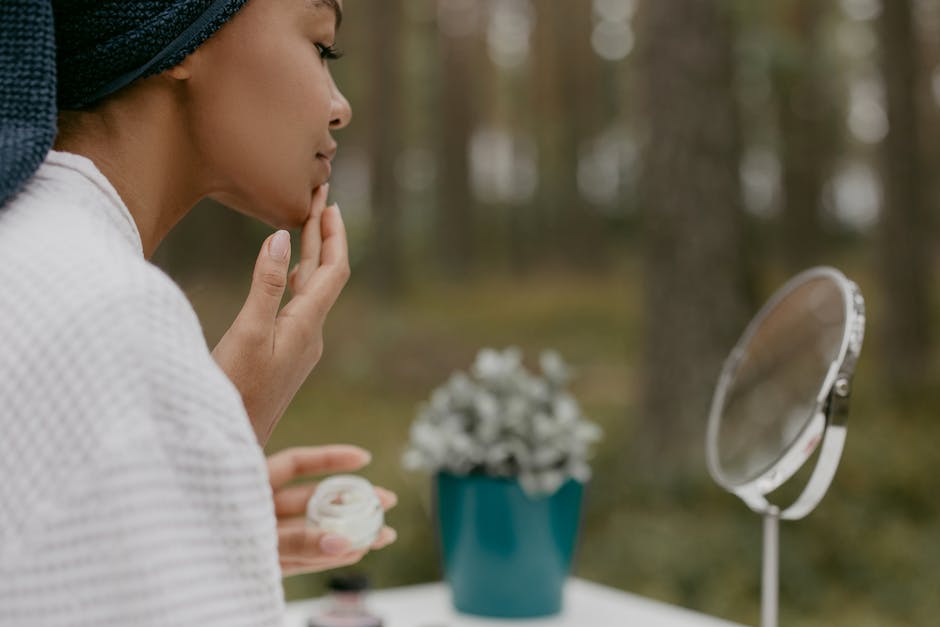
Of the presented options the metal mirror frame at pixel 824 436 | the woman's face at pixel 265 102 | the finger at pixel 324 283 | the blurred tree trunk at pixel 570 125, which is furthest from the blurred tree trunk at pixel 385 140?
the woman's face at pixel 265 102

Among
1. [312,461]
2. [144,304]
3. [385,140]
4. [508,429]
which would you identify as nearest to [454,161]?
[385,140]

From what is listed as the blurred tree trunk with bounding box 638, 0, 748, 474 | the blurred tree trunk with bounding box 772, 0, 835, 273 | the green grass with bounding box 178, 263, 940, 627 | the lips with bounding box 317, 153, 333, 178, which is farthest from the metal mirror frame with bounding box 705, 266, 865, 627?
the blurred tree trunk with bounding box 772, 0, 835, 273

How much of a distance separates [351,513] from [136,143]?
541 millimetres

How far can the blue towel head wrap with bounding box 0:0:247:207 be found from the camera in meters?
0.75

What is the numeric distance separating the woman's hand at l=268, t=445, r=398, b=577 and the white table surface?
378mm

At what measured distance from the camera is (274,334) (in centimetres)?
91

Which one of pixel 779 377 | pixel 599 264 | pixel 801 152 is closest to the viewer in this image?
pixel 779 377

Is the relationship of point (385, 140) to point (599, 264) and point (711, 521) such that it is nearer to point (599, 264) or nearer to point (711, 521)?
point (599, 264)

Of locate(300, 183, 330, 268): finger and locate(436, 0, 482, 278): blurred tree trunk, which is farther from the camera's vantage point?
locate(436, 0, 482, 278): blurred tree trunk

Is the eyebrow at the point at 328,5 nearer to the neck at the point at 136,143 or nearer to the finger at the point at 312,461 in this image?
the neck at the point at 136,143

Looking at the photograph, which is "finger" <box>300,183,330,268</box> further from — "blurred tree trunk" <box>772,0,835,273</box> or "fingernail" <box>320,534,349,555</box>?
"blurred tree trunk" <box>772,0,835,273</box>

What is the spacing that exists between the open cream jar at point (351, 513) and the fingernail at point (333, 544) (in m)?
0.01

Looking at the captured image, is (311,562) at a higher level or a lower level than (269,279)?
lower

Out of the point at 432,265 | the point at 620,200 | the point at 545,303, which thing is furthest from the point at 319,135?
the point at 620,200
